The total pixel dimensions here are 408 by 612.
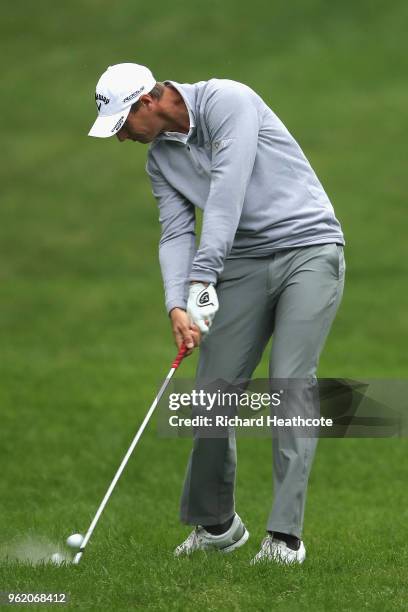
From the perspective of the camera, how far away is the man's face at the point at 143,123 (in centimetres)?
670

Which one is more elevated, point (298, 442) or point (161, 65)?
point (161, 65)

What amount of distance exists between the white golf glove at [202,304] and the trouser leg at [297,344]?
0.36 meters

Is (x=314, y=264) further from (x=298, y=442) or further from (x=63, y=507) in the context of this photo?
(x=63, y=507)

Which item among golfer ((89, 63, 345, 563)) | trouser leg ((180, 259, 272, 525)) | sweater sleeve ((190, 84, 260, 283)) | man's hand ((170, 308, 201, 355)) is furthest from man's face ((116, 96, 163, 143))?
man's hand ((170, 308, 201, 355))

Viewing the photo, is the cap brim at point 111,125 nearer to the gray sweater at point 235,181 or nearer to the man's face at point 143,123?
the man's face at point 143,123

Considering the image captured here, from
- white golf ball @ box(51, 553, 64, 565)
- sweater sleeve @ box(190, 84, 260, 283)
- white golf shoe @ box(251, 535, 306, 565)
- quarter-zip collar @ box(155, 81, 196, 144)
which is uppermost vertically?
quarter-zip collar @ box(155, 81, 196, 144)

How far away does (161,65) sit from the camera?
33406mm

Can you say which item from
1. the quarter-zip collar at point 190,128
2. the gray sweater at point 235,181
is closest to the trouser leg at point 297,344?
the gray sweater at point 235,181

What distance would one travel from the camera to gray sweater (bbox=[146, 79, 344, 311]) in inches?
258

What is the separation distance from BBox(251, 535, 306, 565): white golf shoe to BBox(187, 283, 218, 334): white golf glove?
1.09 m

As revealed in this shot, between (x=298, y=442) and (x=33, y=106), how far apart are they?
25681 mm

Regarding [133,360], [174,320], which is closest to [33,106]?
[133,360]

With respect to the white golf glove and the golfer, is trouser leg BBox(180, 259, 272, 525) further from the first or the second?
the white golf glove

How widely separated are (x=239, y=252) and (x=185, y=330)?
51 centimetres
